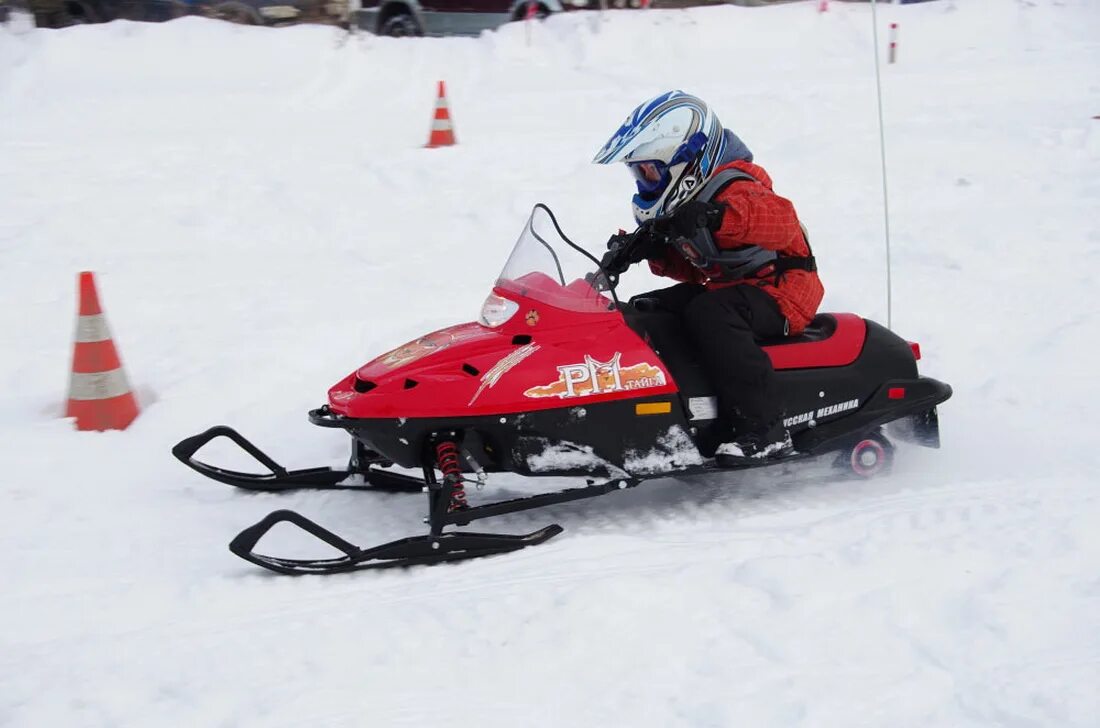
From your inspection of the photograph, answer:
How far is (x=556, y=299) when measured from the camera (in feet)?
14.6

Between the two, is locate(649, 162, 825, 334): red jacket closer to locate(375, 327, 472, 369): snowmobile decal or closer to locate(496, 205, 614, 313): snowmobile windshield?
locate(496, 205, 614, 313): snowmobile windshield

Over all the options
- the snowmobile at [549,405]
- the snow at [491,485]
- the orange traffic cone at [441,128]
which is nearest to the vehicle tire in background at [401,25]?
the snow at [491,485]

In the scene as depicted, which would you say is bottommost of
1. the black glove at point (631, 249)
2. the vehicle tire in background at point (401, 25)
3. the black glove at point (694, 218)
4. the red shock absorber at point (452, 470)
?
the red shock absorber at point (452, 470)

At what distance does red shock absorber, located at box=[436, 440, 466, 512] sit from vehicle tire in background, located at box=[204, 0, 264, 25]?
1242 cm

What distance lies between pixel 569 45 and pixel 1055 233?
31.2ft

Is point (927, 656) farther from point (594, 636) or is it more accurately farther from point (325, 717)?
point (325, 717)

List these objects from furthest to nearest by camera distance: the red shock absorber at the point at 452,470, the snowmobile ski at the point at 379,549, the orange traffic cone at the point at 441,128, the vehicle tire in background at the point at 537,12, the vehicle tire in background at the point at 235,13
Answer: the vehicle tire in background at the point at 537,12 → the vehicle tire in background at the point at 235,13 → the orange traffic cone at the point at 441,128 → the red shock absorber at the point at 452,470 → the snowmobile ski at the point at 379,549

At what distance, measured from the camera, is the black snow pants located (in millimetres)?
4473

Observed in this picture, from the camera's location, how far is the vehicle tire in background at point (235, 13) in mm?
14844

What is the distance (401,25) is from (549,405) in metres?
12.8

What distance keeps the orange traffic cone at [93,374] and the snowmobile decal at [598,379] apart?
238 centimetres

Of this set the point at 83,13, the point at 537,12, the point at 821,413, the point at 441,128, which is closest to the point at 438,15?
the point at 537,12

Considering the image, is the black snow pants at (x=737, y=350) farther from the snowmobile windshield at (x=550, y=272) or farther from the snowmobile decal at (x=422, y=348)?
the snowmobile decal at (x=422, y=348)

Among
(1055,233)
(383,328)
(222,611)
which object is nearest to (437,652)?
(222,611)
